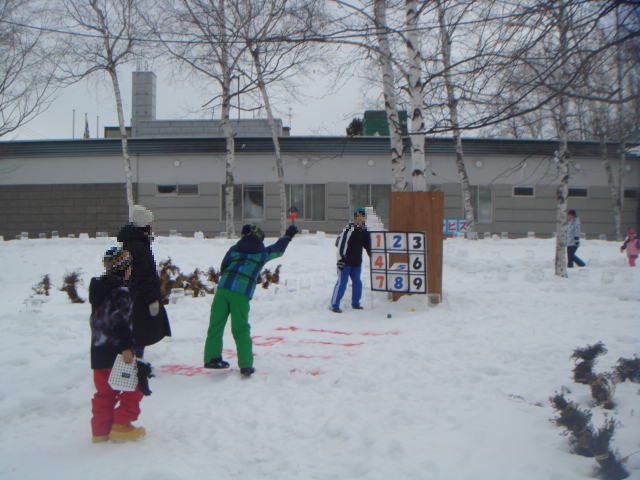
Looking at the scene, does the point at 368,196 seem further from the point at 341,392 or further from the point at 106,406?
the point at 106,406

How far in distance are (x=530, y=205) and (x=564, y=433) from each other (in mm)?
24030

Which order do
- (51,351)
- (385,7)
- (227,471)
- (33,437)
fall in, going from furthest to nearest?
(385,7), (51,351), (33,437), (227,471)

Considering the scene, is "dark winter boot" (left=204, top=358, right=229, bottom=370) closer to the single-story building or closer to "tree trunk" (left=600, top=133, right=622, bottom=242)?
the single-story building

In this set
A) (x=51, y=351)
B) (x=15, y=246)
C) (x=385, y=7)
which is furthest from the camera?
(x=15, y=246)

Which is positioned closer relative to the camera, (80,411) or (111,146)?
(80,411)

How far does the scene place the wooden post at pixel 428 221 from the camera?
11.1 metres

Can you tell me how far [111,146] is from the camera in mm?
26000

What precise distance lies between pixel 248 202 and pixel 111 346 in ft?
72.2

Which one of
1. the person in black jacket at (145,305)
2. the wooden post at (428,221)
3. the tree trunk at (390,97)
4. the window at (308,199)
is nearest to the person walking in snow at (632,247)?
the tree trunk at (390,97)

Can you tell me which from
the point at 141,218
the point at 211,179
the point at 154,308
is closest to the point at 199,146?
the point at 211,179

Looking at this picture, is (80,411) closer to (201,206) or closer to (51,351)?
(51,351)

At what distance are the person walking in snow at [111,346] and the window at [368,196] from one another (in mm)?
21810

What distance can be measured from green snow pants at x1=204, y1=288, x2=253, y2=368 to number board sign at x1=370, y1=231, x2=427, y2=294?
443cm

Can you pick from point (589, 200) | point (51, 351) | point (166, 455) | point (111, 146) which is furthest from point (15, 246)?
point (589, 200)
